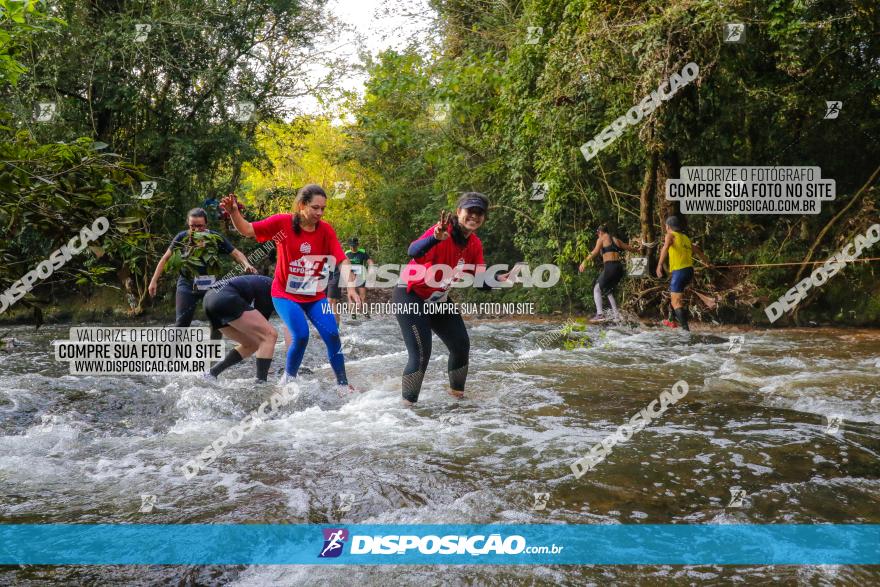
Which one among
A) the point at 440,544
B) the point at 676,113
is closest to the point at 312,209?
the point at 440,544

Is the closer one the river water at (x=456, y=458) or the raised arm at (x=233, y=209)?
the river water at (x=456, y=458)

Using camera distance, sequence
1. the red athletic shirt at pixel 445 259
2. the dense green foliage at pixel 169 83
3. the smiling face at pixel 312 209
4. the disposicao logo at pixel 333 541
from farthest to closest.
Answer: the dense green foliage at pixel 169 83 → the smiling face at pixel 312 209 → the red athletic shirt at pixel 445 259 → the disposicao logo at pixel 333 541

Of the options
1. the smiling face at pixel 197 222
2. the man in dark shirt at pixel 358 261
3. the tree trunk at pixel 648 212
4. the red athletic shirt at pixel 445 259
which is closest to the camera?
the red athletic shirt at pixel 445 259

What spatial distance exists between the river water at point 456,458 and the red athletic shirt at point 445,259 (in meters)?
1.12

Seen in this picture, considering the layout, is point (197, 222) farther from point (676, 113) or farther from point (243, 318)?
point (676, 113)

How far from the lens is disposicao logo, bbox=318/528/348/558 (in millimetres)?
3305

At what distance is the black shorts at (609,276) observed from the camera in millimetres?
14195

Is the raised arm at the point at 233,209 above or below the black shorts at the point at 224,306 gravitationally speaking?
above

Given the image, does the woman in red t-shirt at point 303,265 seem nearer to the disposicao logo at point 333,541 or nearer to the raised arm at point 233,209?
the raised arm at point 233,209

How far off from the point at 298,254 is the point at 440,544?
4.09 m

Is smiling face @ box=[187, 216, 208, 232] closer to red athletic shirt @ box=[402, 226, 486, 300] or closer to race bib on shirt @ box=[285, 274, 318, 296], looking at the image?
race bib on shirt @ box=[285, 274, 318, 296]

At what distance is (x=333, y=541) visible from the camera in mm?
3410

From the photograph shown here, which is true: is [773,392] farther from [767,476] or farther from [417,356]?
[417,356]

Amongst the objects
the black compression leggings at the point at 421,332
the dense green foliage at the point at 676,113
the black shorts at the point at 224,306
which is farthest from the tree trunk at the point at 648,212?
the black shorts at the point at 224,306
